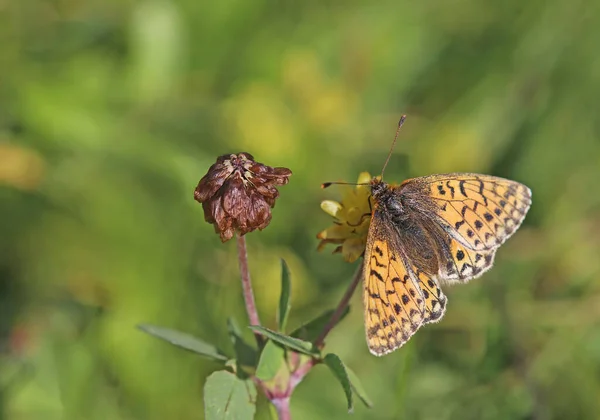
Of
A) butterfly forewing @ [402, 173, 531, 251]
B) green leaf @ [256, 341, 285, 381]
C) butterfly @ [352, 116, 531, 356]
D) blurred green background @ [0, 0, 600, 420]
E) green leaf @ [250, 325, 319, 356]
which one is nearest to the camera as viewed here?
green leaf @ [250, 325, 319, 356]

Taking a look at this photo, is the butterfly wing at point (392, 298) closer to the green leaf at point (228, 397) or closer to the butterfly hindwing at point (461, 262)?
the butterfly hindwing at point (461, 262)

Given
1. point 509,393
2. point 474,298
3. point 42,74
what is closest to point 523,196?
point 509,393

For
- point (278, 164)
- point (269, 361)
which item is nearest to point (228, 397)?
point (269, 361)

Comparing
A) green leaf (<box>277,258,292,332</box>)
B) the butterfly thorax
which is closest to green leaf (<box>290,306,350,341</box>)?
green leaf (<box>277,258,292,332</box>)

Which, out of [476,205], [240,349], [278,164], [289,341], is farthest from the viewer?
[278,164]

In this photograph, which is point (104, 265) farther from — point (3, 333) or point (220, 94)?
point (220, 94)

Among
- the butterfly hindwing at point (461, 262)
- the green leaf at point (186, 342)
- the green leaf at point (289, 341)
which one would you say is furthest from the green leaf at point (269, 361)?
the butterfly hindwing at point (461, 262)

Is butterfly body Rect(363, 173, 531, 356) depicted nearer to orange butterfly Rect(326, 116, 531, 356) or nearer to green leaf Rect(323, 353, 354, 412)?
orange butterfly Rect(326, 116, 531, 356)

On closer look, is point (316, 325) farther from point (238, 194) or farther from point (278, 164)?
point (278, 164)
